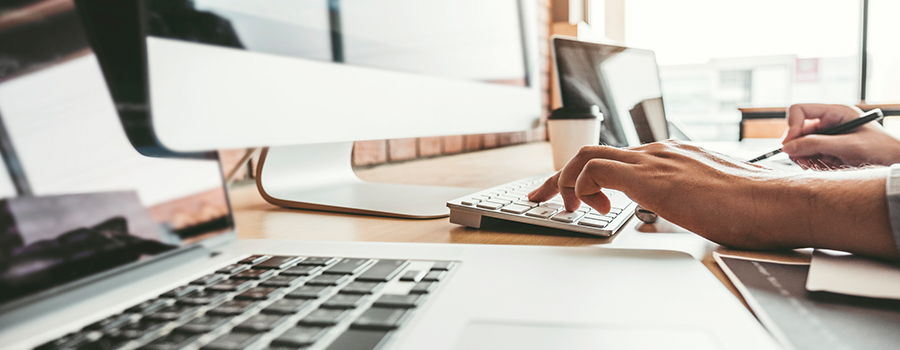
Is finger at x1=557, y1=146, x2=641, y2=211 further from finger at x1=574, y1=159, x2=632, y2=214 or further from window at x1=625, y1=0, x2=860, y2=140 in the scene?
window at x1=625, y1=0, x2=860, y2=140

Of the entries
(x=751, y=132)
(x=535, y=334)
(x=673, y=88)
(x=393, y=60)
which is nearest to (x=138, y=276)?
(x=535, y=334)

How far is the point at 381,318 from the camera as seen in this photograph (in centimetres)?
18

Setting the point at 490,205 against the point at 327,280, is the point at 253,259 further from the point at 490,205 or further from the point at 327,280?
the point at 490,205

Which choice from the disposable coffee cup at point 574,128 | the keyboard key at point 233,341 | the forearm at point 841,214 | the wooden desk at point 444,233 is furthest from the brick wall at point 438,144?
the forearm at point 841,214

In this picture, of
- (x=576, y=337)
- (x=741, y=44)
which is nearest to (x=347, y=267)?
(x=576, y=337)

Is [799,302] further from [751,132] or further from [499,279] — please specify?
[751,132]

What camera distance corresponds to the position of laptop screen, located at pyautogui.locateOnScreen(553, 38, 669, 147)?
960 millimetres

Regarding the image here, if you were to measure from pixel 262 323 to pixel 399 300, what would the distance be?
0.06m

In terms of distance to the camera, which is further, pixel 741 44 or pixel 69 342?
pixel 741 44

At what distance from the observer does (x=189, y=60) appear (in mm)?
304

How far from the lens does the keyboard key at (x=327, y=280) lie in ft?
0.72

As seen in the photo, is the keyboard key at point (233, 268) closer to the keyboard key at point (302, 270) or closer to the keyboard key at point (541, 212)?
the keyboard key at point (302, 270)

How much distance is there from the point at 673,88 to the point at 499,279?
19.2ft

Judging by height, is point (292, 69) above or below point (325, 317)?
above
